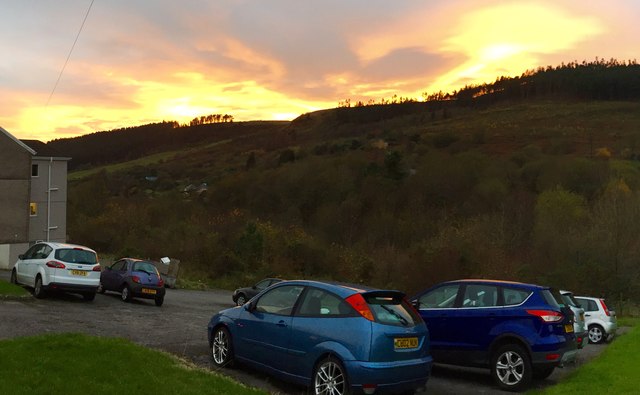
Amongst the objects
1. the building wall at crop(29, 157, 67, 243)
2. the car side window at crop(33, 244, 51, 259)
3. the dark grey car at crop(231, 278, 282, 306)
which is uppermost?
the building wall at crop(29, 157, 67, 243)

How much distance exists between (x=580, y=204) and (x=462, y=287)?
48.5m

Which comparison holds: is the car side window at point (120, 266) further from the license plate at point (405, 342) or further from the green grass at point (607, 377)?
the green grass at point (607, 377)

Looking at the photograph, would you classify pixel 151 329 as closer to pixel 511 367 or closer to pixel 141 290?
pixel 141 290

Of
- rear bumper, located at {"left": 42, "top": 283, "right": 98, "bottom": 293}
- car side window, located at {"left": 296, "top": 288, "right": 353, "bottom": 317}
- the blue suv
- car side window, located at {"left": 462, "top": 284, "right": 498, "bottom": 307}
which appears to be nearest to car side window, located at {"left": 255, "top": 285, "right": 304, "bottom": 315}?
car side window, located at {"left": 296, "top": 288, "right": 353, "bottom": 317}

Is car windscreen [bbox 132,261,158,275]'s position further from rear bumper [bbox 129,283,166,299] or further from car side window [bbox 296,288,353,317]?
car side window [bbox 296,288,353,317]

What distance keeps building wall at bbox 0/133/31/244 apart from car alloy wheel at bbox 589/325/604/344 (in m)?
39.3

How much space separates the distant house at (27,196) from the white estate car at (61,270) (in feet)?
86.9

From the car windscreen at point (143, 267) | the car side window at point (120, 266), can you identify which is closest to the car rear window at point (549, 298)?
the car windscreen at point (143, 267)

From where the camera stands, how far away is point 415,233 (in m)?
51.5

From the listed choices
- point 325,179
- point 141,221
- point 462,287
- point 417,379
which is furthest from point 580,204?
point 417,379

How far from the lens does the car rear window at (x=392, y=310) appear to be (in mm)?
7770

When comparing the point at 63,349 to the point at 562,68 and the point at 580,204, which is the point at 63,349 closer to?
the point at 580,204

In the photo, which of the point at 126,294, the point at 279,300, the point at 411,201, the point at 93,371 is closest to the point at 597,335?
the point at 279,300

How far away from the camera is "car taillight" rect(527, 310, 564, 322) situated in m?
9.62
